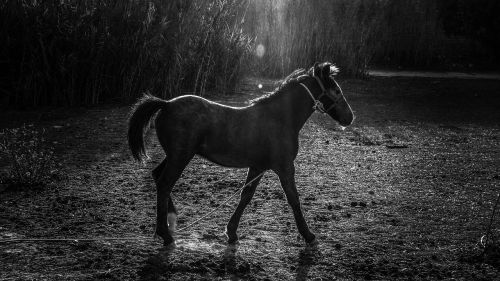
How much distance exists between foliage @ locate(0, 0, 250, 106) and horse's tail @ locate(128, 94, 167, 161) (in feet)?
24.1

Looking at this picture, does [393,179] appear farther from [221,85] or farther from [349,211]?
[221,85]

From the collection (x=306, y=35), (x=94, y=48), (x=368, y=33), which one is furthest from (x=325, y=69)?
(x=368, y=33)

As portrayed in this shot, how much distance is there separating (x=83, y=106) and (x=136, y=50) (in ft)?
4.92

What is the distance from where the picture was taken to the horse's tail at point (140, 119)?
5688 mm

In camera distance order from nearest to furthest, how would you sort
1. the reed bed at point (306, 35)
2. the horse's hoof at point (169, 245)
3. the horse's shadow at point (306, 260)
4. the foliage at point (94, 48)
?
1. the horse's shadow at point (306, 260)
2. the horse's hoof at point (169, 245)
3. the foliage at point (94, 48)
4. the reed bed at point (306, 35)

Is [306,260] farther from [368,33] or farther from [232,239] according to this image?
[368,33]

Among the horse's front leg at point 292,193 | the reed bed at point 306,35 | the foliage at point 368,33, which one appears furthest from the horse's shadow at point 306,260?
the foliage at point 368,33

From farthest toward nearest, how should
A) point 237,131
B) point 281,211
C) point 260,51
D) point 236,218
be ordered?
point 260,51
point 281,211
point 236,218
point 237,131

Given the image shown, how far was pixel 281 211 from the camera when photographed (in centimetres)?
711

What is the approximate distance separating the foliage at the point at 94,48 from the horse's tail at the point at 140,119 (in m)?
7.33

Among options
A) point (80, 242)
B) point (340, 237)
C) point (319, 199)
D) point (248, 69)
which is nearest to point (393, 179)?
point (319, 199)

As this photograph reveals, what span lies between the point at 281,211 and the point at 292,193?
46.4 inches

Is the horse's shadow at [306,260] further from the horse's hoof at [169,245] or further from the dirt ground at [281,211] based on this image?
the horse's hoof at [169,245]

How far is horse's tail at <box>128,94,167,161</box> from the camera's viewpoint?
5.69 metres
